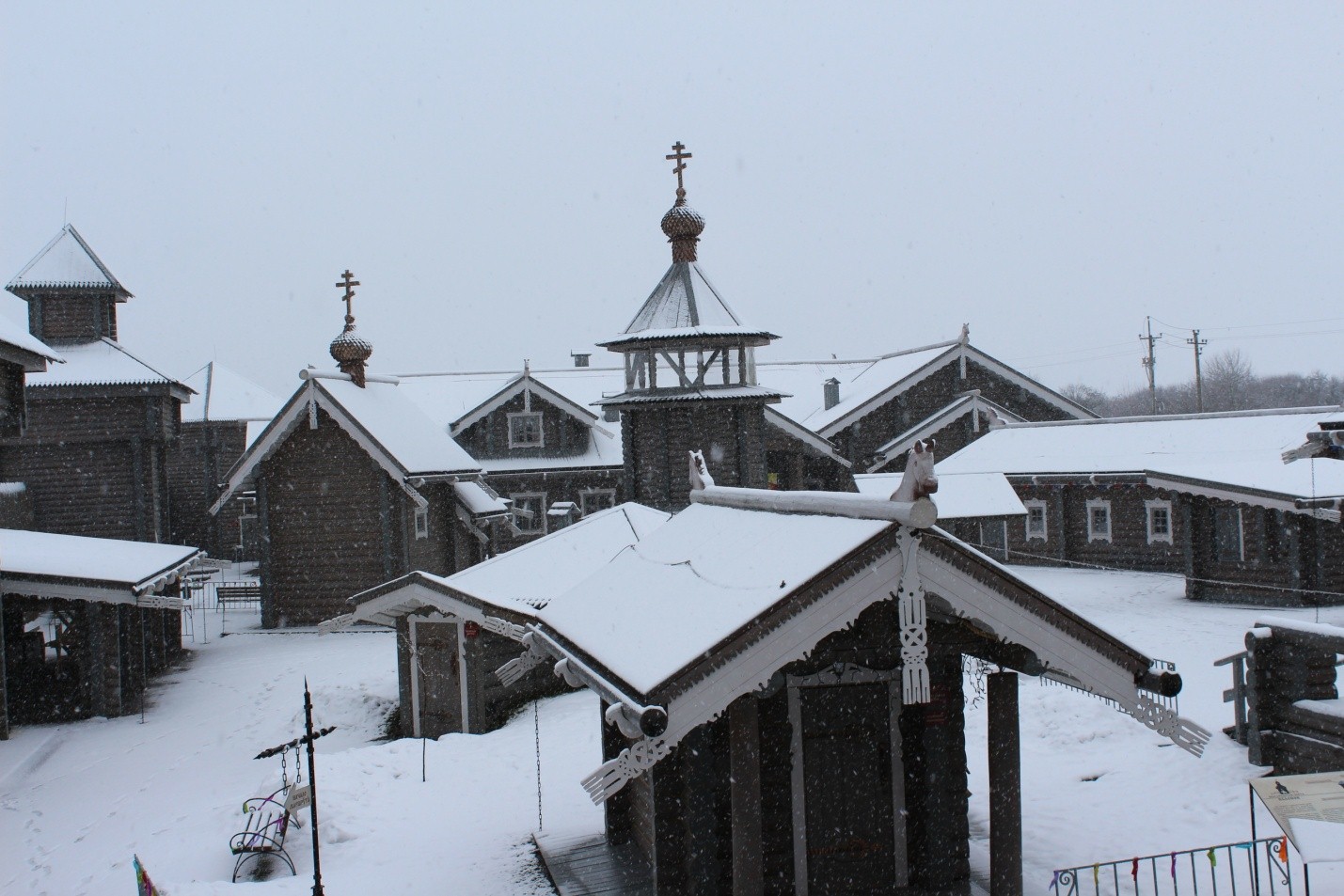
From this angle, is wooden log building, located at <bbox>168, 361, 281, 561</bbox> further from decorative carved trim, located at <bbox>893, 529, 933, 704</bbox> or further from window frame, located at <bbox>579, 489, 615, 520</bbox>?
decorative carved trim, located at <bbox>893, 529, 933, 704</bbox>

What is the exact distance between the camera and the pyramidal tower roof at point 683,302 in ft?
81.7

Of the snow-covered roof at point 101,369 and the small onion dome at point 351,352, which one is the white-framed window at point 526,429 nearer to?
the small onion dome at point 351,352

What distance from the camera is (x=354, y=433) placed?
988 inches

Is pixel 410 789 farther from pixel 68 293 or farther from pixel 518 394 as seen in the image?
pixel 68 293

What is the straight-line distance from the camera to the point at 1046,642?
6.89m

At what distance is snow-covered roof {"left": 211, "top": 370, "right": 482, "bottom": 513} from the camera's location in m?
24.8

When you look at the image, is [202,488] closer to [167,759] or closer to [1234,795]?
[167,759]

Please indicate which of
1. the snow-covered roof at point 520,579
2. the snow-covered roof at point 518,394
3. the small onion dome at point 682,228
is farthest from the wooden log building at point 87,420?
the snow-covered roof at point 520,579

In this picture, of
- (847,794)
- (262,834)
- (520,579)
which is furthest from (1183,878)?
(520,579)

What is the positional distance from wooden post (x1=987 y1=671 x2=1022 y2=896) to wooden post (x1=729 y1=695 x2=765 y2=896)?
1.81 metres

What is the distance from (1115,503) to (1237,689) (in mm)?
18399

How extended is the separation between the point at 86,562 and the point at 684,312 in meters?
14.1

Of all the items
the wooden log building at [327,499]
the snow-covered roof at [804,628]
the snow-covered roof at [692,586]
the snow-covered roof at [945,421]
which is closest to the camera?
the snow-covered roof at [804,628]

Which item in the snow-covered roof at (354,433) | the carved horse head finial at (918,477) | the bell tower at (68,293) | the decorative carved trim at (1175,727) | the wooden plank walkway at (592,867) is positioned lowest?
the wooden plank walkway at (592,867)
